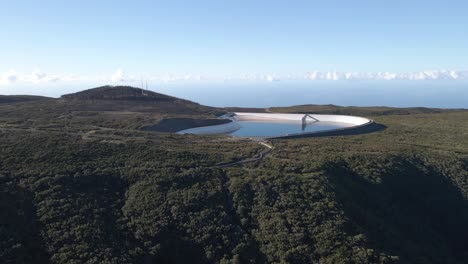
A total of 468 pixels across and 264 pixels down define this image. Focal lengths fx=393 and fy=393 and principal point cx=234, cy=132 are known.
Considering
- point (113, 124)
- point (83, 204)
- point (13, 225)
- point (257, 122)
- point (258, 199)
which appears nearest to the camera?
point (13, 225)

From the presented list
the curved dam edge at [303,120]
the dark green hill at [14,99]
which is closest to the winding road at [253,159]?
the curved dam edge at [303,120]

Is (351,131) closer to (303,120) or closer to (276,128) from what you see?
(276,128)

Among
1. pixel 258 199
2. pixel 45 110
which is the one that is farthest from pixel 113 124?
pixel 258 199

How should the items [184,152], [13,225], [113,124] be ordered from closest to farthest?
1. [13,225]
2. [184,152]
3. [113,124]

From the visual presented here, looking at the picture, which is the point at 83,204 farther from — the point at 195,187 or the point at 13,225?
the point at 195,187

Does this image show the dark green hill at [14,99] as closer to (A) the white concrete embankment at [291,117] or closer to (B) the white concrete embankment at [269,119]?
(B) the white concrete embankment at [269,119]

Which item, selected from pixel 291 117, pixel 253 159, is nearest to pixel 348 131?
pixel 291 117

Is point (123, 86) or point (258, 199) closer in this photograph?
point (258, 199)
